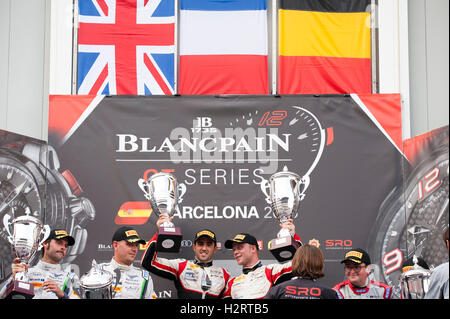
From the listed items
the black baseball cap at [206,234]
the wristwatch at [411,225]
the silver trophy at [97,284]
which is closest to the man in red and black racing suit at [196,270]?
the black baseball cap at [206,234]

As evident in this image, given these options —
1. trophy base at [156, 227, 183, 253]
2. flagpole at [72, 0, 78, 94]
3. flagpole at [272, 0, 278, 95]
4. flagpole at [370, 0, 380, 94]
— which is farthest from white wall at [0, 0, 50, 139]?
flagpole at [370, 0, 380, 94]

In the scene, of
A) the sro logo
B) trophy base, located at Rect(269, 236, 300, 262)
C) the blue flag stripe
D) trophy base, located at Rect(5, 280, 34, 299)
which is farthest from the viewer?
the blue flag stripe

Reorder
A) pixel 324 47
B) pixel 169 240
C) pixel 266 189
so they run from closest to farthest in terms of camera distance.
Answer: pixel 169 240
pixel 266 189
pixel 324 47

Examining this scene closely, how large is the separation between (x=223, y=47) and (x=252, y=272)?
2378 millimetres

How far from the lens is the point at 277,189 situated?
5.62m

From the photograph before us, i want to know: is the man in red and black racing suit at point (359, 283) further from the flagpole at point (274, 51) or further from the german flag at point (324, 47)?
the flagpole at point (274, 51)

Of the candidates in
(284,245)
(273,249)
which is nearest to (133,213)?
(273,249)

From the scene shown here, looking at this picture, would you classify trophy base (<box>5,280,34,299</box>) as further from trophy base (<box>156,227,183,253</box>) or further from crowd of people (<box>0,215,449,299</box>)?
trophy base (<box>156,227,183,253</box>)

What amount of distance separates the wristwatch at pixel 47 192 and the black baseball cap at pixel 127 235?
1.64 feet

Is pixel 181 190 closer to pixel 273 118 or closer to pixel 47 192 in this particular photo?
pixel 273 118

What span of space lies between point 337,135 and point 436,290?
247 centimetres

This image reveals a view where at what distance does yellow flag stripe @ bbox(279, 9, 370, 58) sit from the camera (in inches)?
256

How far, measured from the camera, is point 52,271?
5.69 meters

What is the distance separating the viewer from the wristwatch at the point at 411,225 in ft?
17.3
